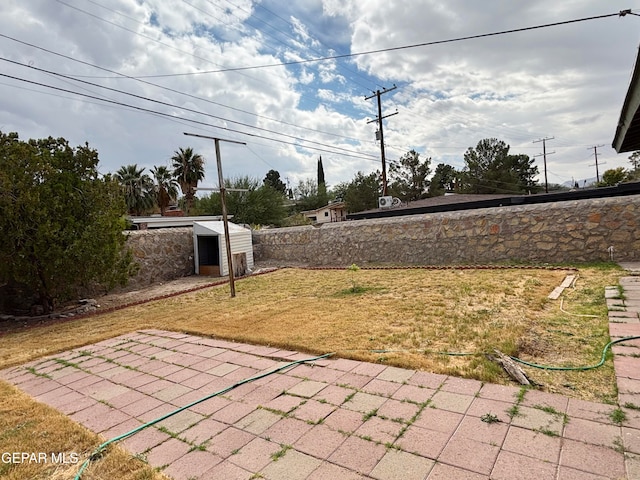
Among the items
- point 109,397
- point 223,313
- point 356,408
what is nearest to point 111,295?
point 223,313

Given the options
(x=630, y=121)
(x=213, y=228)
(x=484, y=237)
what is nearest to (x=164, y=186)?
(x=213, y=228)

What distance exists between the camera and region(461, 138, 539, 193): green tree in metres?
34.8

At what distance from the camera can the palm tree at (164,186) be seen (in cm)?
2633

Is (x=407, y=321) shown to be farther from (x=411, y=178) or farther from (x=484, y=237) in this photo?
(x=411, y=178)

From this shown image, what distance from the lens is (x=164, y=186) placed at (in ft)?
87.4

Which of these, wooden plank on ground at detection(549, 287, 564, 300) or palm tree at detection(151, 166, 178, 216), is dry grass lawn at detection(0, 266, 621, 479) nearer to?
wooden plank on ground at detection(549, 287, 564, 300)

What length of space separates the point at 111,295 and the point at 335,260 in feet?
22.4

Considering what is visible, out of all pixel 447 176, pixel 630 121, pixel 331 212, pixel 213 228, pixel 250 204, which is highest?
pixel 447 176

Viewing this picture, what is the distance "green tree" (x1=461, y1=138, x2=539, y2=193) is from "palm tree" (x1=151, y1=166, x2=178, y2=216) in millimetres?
28081

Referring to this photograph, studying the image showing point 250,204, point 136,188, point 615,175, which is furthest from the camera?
point 615,175

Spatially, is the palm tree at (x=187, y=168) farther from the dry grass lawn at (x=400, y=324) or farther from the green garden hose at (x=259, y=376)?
the green garden hose at (x=259, y=376)

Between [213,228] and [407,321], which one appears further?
[213,228]

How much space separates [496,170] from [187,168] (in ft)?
95.5

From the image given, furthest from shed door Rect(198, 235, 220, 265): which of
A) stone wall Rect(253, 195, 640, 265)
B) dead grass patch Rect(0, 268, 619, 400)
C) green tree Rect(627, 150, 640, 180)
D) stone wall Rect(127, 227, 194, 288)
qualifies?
green tree Rect(627, 150, 640, 180)
